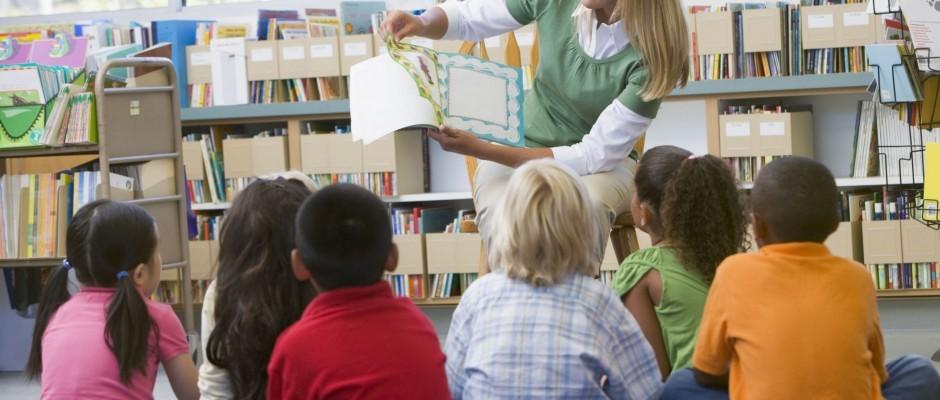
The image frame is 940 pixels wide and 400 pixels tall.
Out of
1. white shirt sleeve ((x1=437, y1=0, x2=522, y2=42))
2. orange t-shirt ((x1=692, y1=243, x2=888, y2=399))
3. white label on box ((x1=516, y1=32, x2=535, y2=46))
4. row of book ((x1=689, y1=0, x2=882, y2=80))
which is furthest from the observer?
white label on box ((x1=516, y1=32, x2=535, y2=46))

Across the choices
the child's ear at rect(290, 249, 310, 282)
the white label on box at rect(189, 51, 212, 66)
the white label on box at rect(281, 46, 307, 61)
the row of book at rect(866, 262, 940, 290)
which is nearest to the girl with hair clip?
the child's ear at rect(290, 249, 310, 282)

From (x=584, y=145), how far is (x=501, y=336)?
816 mm

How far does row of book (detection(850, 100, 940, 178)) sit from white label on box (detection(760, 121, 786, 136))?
33cm

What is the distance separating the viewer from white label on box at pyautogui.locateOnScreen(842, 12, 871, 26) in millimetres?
4145

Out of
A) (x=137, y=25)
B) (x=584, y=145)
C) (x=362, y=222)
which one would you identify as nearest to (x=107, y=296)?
(x=362, y=222)

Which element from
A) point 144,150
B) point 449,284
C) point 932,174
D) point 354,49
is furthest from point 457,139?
point 354,49

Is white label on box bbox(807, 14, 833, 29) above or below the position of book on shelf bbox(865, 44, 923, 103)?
above

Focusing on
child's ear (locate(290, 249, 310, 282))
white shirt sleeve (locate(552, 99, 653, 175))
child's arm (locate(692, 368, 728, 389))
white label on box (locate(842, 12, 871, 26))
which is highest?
white label on box (locate(842, 12, 871, 26))

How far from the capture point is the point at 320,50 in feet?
15.5

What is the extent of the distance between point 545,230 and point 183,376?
0.73 meters

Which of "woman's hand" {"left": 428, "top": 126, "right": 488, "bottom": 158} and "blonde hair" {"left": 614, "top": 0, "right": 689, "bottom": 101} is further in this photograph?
"blonde hair" {"left": 614, "top": 0, "right": 689, "bottom": 101}

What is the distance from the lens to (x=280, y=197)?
184 cm

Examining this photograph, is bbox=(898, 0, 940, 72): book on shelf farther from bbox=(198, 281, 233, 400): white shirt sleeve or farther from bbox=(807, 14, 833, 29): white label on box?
bbox=(198, 281, 233, 400): white shirt sleeve

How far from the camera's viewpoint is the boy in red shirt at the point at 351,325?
1.52 m
